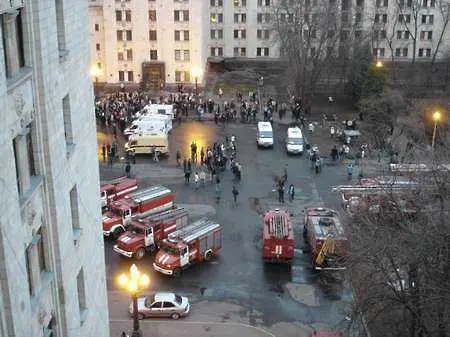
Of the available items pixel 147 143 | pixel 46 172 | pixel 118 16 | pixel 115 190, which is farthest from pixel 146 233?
pixel 118 16

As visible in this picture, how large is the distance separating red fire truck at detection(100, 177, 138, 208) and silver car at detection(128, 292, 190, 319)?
11.1 meters

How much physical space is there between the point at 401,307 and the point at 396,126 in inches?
1320

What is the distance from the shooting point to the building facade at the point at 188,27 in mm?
70562

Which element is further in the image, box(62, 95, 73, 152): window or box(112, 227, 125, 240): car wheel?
box(112, 227, 125, 240): car wheel

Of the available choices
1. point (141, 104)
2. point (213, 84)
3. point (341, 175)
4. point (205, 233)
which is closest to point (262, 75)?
point (213, 84)

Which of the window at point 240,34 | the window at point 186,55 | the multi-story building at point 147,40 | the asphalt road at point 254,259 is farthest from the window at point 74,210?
the window at point 240,34

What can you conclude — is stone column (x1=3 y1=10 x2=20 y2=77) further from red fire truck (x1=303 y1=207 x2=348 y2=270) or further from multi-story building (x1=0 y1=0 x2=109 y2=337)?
red fire truck (x1=303 y1=207 x2=348 y2=270)

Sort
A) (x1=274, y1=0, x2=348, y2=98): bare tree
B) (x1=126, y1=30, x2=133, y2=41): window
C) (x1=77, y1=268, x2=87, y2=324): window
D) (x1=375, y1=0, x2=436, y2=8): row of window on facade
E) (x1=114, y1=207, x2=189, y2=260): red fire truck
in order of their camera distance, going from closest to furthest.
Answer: (x1=77, y1=268, x2=87, y2=324): window → (x1=114, y1=207, x2=189, y2=260): red fire truck → (x1=274, y1=0, x2=348, y2=98): bare tree → (x1=126, y1=30, x2=133, y2=41): window → (x1=375, y1=0, x2=436, y2=8): row of window on facade

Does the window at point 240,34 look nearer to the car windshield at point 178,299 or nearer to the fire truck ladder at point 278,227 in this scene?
the fire truck ladder at point 278,227

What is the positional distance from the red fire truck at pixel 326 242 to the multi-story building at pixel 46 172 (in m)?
16.0

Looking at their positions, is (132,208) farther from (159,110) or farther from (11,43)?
(11,43)

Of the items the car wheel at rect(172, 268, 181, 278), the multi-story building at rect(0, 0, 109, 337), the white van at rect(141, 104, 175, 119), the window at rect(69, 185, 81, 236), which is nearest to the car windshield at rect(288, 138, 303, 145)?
the white van at rect(141, 104, 175, 119)

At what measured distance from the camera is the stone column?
13609 mm

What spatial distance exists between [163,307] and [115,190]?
12340mm
